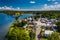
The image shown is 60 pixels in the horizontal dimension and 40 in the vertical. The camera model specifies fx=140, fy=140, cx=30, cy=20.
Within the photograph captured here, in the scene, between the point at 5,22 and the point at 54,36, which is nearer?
the point at 54,36

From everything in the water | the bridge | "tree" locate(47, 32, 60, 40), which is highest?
the bridge

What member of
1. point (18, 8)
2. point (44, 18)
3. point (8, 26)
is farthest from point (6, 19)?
point (44, 18)

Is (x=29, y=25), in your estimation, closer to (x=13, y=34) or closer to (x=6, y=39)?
(x=13, y=34)

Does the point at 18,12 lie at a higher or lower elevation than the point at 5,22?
higher

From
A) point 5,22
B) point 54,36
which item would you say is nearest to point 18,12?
point 5,22

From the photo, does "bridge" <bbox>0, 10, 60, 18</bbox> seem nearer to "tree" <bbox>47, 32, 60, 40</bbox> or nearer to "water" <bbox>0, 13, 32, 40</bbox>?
"water" <bbox>0, 13, 32, 40</bbox>

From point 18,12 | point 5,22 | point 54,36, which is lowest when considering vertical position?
point 54,36

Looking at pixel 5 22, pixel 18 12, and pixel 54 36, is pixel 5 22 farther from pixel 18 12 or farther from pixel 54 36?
pixel 54 36

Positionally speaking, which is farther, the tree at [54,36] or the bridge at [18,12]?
the bridge at [18,12]

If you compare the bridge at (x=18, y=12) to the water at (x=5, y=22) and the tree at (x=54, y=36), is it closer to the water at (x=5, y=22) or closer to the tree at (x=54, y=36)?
the water at (x=5, y=22)

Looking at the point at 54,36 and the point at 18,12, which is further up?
the point at 18,12

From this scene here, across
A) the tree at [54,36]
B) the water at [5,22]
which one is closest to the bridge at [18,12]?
the water at [5,22]

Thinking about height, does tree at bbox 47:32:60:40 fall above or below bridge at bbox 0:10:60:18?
below

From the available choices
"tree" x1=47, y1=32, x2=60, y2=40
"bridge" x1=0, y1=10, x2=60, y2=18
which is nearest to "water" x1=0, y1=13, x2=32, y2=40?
"bridge" x1=0, y1=10, x2=60, y2=18
